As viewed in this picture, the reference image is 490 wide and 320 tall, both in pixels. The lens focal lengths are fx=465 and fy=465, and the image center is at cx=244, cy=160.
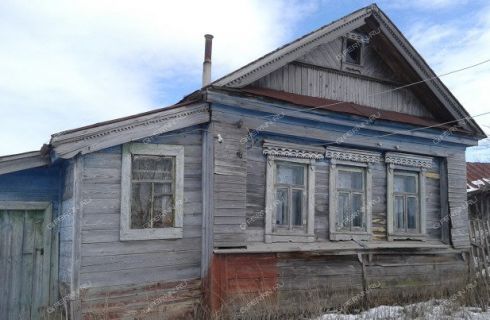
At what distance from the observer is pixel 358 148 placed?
9.36 metres

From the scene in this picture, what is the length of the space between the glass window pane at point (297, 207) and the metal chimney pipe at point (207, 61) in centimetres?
263

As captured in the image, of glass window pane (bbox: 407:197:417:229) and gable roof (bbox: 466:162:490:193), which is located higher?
gable roof (bbox: 466:162:490:193)

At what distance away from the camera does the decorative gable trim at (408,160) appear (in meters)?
9.68

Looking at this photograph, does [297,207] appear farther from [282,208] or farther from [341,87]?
[341,87]

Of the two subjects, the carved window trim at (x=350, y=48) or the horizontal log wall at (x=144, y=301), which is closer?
the horizontal log wall at (x=144, y=301)

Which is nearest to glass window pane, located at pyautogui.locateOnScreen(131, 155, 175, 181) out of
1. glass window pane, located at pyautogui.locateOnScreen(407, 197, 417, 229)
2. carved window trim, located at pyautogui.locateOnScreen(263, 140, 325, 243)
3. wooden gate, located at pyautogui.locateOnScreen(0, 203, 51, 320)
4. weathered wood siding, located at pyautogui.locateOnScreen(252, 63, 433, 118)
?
wooden gate, located at pyautogui.locateOnScreen(0, 203, 51, 320)

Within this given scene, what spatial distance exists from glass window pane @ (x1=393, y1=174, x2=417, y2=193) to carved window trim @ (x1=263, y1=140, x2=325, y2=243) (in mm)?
2222

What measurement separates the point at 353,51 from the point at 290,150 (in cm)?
312

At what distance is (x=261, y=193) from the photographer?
8.05 metres

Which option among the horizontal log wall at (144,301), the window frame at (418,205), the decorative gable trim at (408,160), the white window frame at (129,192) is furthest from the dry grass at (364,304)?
the decorative gable trim at (408,160)

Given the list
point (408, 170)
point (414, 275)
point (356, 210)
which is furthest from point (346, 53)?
point (414, 275)

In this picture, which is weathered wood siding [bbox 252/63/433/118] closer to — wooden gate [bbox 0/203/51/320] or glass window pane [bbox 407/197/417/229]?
glass window pane [bbox 407/197/417/229]

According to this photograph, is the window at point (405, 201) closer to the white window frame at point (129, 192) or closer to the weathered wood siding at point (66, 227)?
the white window frame at point (129, 192)

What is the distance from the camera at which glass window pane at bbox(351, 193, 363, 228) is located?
9.24 metres
